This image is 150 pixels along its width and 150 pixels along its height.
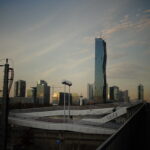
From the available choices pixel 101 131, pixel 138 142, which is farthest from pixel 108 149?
pixel 101 131

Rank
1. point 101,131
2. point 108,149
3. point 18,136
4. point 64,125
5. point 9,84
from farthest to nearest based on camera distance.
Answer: point 18,136 < point 64,125 < point 101,131 < point 9,84 < point 108,149

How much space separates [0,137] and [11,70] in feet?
23.0

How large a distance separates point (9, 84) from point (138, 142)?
1486 cm

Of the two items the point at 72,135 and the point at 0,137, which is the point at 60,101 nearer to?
the point at 72,135

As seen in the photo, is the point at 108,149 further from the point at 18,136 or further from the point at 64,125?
the point at 18,136

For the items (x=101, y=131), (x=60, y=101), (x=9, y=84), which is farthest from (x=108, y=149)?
(x=60, y=101)

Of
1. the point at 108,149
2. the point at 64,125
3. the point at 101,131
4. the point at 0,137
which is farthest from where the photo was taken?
the point at 64,125

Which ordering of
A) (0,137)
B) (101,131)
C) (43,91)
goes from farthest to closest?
(43,91) → (101,131) → (0,137)

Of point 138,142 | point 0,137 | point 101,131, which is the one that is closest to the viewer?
point 138,142

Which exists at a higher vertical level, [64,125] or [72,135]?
[64,125]

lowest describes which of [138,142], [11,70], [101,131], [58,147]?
[58,147]

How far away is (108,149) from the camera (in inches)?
130

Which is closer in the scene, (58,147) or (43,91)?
(58,147)

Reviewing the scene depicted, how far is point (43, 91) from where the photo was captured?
168750 mm
